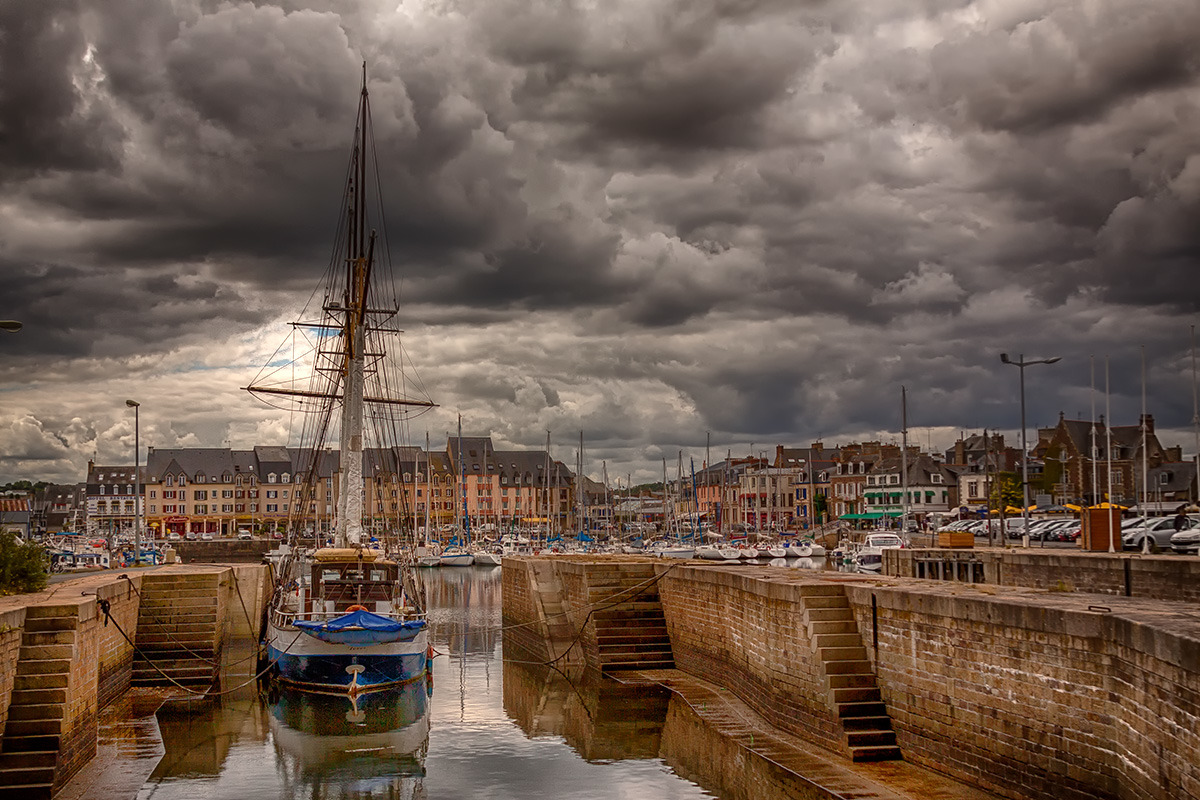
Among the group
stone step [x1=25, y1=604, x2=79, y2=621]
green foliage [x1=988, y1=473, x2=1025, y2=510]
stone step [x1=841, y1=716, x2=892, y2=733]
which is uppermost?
green foliage [x1=988, y1=473, x2=1025, y2=510]

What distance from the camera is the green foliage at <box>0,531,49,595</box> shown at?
24812 mm

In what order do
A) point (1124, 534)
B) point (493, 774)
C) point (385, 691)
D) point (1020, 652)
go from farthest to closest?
point (1124, 534)
point (385, 691)
point (493, 774)
point (1020, 652)

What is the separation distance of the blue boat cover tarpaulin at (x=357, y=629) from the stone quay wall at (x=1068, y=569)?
15016 mm

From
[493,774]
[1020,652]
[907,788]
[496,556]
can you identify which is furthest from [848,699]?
[496,556]

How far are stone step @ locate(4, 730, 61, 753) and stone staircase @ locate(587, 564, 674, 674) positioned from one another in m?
16.9

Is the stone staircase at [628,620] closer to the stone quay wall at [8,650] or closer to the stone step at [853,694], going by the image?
the stone step at [853,694]

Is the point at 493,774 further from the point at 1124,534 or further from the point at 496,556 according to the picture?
the point at 496,556

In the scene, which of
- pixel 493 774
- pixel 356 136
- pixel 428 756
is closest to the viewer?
pixel 493 774

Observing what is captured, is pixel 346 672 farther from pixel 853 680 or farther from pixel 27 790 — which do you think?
pixel 853 680

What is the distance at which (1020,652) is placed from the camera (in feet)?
52.3

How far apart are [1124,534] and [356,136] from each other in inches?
1371

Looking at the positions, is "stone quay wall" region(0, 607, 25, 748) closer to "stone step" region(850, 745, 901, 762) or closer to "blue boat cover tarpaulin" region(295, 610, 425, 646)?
"blue boat cover tarpaulin" region(295, 610, 425, 646)

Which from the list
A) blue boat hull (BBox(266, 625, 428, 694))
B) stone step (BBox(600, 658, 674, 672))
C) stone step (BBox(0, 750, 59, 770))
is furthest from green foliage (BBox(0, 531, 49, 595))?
stone step (BBox(600, 658, 674, 672))


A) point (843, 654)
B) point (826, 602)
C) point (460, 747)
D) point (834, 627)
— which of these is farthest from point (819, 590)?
point (460, 747)
